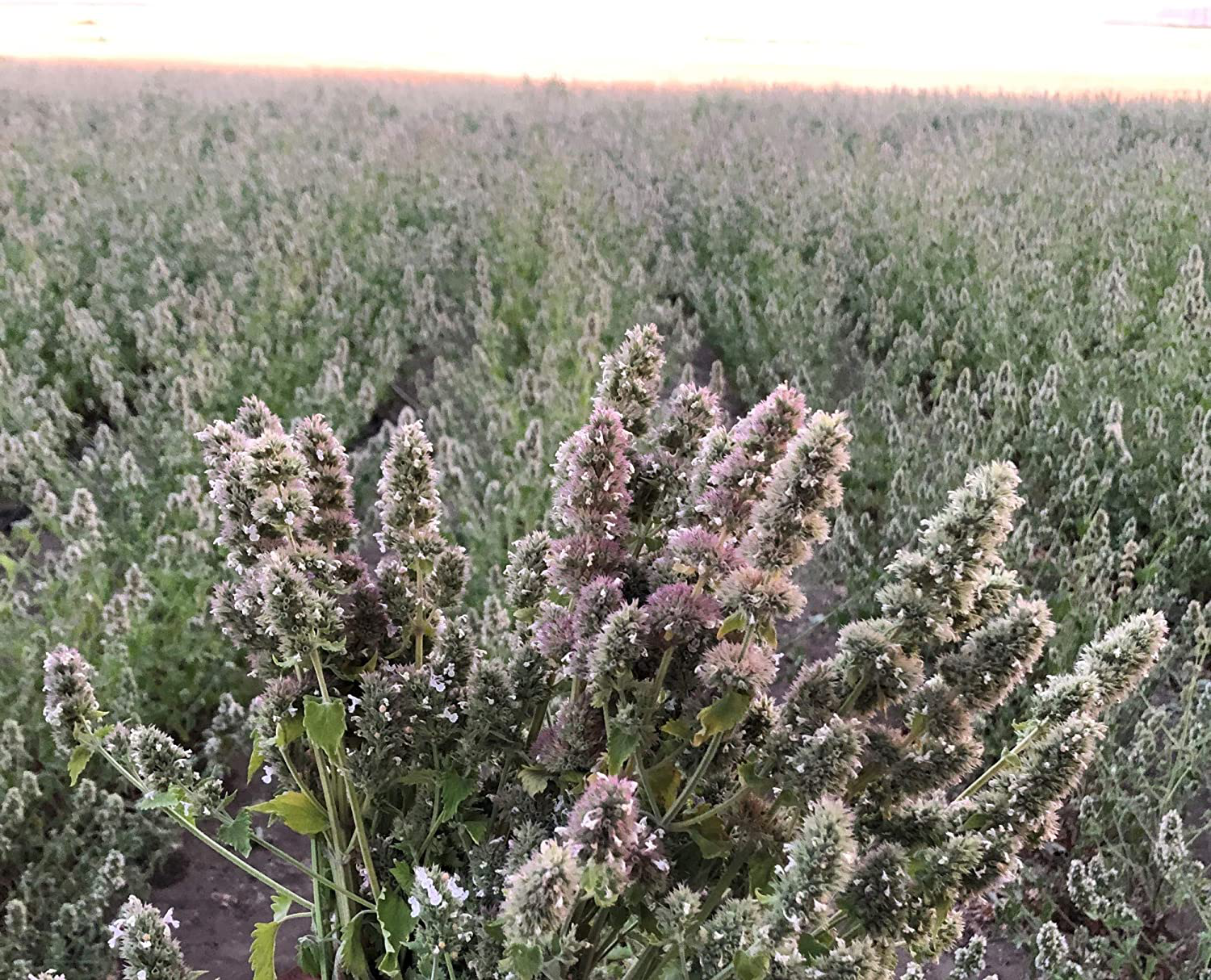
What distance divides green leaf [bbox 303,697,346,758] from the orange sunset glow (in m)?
2.46

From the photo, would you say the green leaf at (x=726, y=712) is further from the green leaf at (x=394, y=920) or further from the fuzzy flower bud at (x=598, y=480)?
the green leaf at (x=394, y=920)

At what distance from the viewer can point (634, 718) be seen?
650mm

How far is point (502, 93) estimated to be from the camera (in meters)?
3.20

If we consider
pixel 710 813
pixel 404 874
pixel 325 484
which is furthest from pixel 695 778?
pixel 325 484

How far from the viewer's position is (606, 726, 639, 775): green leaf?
0.63 meters

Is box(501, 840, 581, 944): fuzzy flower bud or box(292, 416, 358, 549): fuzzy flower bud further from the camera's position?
box(292, 416, 358, 549): fuzzy flower bud

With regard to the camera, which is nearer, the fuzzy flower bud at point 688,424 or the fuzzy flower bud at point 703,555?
the fuzzy flower bud at point 703,555

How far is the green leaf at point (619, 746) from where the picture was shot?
2.06 feet

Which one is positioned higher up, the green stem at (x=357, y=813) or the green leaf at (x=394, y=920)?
the green stem at (x=357, y=813)

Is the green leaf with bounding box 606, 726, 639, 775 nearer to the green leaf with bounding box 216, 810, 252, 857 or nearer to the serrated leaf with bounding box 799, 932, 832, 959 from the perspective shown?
the serrated leaf with bounding box 799, 932, 832, 959

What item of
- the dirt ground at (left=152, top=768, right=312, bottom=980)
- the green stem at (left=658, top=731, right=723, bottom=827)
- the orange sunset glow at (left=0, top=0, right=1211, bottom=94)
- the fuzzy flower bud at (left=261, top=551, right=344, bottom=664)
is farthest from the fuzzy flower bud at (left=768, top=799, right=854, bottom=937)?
the orange sunset glow at (left=0, top=0, right=1211, bottom=94)

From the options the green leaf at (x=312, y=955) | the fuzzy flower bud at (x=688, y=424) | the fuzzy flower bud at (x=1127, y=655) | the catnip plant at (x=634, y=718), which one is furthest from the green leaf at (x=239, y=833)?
the fuzzy flower bud at (x=1127, y=655)

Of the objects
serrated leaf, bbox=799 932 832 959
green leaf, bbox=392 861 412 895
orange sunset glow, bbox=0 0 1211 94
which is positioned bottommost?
green leaf, bbox=392 861 412 895

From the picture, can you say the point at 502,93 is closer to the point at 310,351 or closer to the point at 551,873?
the point at 310,351
